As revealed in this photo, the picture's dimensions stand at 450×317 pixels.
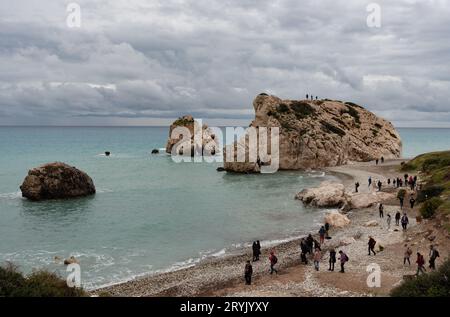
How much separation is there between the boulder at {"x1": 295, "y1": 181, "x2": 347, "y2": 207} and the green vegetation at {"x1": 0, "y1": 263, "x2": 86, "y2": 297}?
39.8m

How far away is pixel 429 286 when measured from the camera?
1758 centimetres

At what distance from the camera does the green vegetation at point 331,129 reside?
101262mm

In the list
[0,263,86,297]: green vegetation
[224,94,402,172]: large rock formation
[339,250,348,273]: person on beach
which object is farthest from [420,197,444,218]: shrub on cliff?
[224,94,402,172]: large rock formation

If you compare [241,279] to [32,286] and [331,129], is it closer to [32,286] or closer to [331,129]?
[32,286]

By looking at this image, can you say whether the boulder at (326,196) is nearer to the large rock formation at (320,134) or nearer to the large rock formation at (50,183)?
the large rock formation at (50,183)

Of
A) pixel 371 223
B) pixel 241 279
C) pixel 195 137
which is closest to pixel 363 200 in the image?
pixel 371 223

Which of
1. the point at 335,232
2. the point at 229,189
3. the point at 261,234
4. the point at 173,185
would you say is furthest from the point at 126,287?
the point at 173,185

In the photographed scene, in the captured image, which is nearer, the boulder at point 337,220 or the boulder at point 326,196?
the boulder at point 337,220

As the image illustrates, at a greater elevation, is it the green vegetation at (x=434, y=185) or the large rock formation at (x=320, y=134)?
the large rock formation at (x=320, y=134)

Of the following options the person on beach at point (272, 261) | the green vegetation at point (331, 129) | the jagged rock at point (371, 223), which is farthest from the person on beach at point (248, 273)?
the green vegetation at point (331, 129)

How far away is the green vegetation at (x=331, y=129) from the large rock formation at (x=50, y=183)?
201ft

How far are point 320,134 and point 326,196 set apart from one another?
44.8m

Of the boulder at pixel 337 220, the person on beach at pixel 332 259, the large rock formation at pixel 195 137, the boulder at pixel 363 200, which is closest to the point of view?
the person on beach at pixel 332 259
